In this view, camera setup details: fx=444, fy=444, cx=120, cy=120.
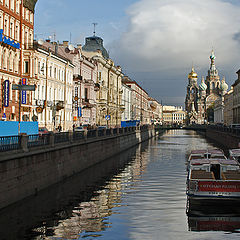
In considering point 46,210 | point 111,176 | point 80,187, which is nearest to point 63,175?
point 80,187

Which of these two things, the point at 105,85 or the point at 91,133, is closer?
the point at 91,133

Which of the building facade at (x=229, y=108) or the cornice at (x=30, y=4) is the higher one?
the cornice at (x=30, y=4)

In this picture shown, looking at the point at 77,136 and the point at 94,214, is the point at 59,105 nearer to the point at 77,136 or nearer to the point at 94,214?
the point at 77,136

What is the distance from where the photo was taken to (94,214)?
Answer: 78.0 feet

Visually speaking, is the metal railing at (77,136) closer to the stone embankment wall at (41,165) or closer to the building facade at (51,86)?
the stone embankment wall at (41,165)

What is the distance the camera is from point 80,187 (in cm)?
3203

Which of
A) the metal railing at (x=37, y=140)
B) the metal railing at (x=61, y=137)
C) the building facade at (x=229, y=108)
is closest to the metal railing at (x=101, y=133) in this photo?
the metal railing at (x=61, y=137)

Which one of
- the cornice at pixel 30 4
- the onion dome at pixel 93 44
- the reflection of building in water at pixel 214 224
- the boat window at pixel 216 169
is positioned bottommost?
the reflection of building in water at pixel 214 224

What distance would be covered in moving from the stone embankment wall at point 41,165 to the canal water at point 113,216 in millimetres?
711

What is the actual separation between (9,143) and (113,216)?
22.6 feet

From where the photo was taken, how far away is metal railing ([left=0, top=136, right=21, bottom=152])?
Answer: 925 inches

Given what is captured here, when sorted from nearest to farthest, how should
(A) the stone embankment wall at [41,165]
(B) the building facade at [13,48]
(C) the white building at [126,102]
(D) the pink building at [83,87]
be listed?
(A) the stone embankment wall at [41,165] < (B) the building facade at [13,48] < (D) the pink building at [83,87] < (C) the white building at [126,102]

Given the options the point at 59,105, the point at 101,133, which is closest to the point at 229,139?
the point at 101,133

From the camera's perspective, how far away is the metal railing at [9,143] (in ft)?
77.0
